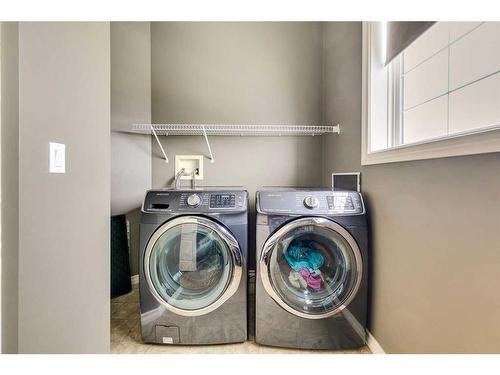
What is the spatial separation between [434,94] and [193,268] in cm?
144

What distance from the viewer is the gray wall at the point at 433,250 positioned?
71 centimetres

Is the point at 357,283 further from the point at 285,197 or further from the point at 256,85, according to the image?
the point at 256,85

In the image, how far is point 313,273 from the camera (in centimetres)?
Result: 131

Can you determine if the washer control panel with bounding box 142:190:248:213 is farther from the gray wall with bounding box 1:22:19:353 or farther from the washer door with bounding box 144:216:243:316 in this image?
the gray wall with bounding box 1:22:19:353

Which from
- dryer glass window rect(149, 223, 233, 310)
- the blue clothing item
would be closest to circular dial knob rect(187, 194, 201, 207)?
dryer glass window rect(149, 223, 233, 310)

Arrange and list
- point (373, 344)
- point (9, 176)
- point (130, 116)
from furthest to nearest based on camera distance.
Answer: point (130, 116)
point (373, 344)
point (9, 176)

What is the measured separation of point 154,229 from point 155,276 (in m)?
0.26

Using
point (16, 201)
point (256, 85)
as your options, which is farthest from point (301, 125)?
point (16, 201)

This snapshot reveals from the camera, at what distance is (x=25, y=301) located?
664mm

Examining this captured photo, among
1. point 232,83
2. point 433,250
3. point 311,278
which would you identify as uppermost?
point 232,83

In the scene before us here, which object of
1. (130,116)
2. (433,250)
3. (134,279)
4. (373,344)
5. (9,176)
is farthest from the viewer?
(134,279)

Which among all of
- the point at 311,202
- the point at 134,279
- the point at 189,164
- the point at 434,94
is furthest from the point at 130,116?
the point at 434,94

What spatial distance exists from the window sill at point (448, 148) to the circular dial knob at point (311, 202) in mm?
380

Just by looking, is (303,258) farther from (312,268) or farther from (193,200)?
(193,200)
